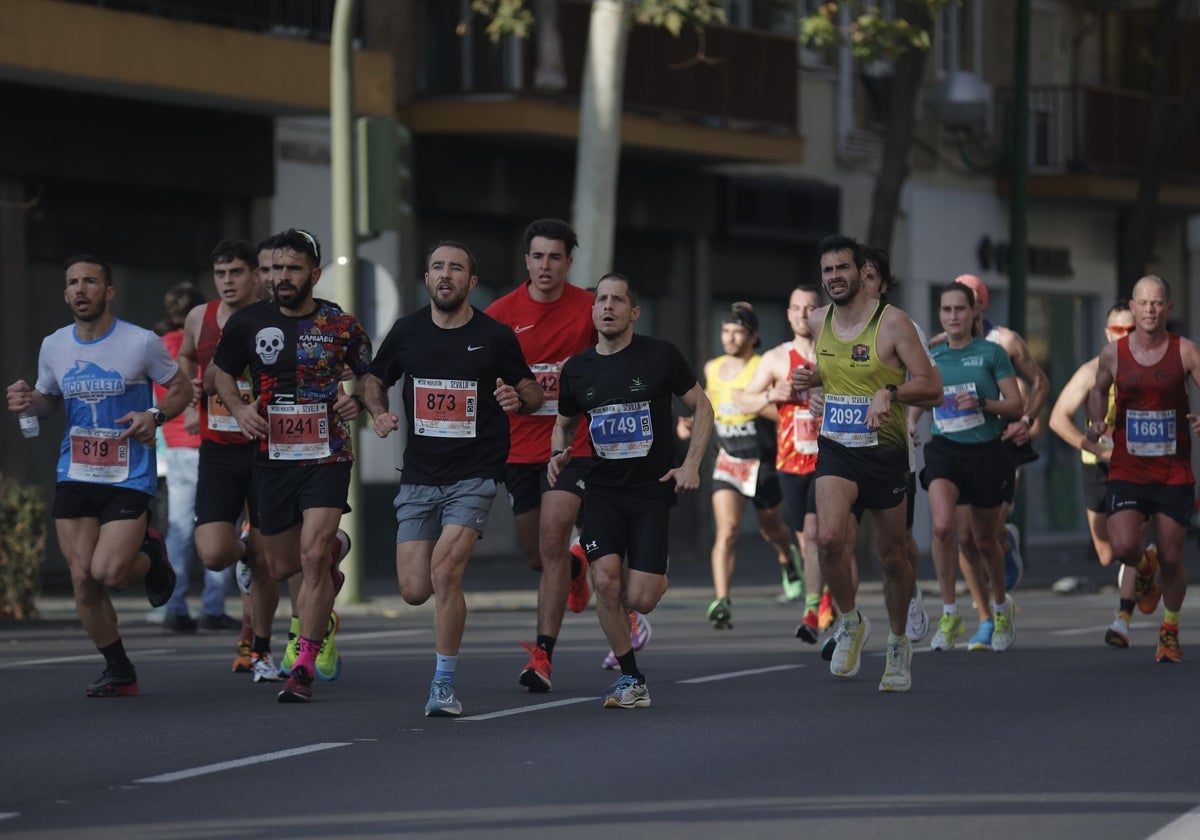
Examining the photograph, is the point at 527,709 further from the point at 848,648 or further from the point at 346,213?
the point at 346,213

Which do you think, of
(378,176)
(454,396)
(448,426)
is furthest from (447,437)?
(378,176)

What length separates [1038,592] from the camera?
23156 mm

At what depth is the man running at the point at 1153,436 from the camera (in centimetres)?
1413

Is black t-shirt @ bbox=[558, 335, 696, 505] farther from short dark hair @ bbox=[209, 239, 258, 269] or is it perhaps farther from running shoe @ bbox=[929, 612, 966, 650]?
running shoe @ bbox=[929, 612, 966, 650]

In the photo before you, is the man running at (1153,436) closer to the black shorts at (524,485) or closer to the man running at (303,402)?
the black shorts at (524,485)

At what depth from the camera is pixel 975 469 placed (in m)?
14.8

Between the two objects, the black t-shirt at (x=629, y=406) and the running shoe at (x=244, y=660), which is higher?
the black t-shirt at (x=629, y=406)

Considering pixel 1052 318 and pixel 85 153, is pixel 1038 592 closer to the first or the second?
pixel 85 153

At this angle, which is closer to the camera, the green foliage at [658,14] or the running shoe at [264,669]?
the running shoe at [264,669]

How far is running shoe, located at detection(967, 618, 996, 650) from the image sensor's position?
590 inches

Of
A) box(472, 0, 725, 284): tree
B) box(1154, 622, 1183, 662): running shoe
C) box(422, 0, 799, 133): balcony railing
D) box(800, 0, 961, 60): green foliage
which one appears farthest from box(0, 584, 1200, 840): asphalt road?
box(422, 0, 799, 133): balcony railing

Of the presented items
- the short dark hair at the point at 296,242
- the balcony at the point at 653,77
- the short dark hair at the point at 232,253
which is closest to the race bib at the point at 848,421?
the short dark hair at the point at 296,242

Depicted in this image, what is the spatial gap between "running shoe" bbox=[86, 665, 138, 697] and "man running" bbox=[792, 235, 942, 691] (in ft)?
10.4

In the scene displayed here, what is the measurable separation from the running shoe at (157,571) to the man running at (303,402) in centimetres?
93
